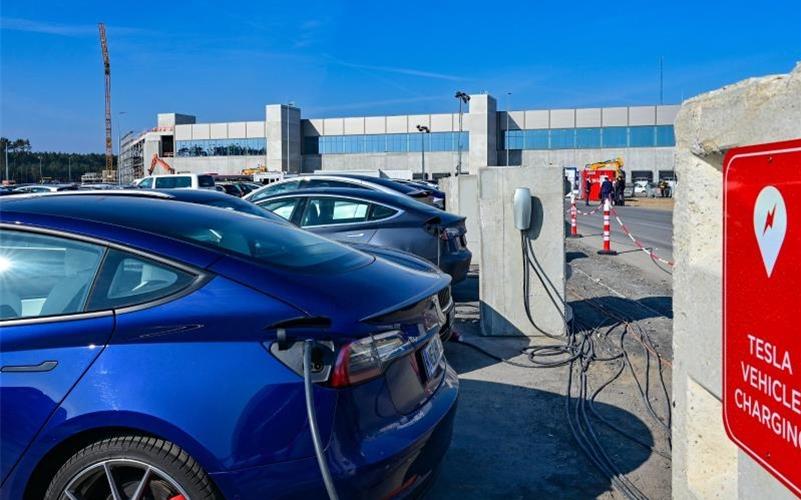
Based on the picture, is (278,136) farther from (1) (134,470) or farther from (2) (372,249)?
(1) (134,470)

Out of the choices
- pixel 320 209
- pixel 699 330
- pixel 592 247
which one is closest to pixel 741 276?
pixel 699 330

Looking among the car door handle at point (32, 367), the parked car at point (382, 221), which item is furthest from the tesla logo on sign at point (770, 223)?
the parked car at point (382, 221)

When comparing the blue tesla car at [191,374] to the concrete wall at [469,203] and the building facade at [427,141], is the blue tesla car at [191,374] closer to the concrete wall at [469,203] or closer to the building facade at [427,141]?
the concrete wall at [469,203]

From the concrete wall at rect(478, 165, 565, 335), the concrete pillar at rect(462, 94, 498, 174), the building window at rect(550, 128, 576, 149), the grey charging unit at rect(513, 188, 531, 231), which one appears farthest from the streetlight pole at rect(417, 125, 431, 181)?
the grey charging unit at rect(513, 188, 531, 231)

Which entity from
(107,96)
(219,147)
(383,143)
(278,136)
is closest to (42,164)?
(107,96)

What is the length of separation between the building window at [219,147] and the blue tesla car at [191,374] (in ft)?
279

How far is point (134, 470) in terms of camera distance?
2.70 m

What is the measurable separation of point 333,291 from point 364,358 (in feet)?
1.13

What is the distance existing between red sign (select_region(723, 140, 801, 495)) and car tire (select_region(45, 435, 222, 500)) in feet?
6.19

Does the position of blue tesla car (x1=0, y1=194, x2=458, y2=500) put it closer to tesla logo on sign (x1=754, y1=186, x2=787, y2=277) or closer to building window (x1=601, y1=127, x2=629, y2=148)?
tesla logo on sign (x1=754, y1=186, x2=787, y2=277)

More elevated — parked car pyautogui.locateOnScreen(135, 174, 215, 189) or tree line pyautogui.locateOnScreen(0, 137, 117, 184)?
tree line pyautogui.locateOnScreen(0, 137, 117, 184)

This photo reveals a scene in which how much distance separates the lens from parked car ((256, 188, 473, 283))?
25.8ft

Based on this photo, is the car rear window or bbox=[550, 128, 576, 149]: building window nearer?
the car rear window

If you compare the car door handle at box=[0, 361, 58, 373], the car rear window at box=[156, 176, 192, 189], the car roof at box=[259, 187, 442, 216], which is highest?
the car rear window at box=[156, 176, 192, 189]
